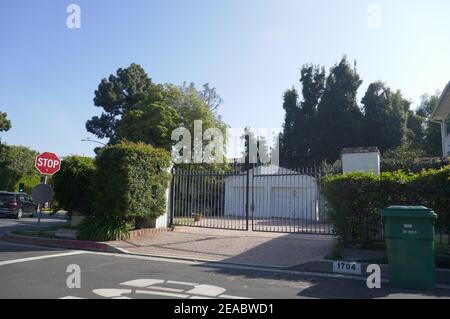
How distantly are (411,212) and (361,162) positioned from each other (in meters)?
6.14

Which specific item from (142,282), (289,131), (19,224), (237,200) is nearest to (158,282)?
(142,282)

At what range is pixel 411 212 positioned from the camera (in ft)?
22.3

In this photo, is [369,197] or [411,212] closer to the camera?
[411,212]

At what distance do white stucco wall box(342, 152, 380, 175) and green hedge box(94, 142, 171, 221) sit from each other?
21.2ft

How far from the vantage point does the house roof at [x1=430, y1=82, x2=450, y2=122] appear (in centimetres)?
1709

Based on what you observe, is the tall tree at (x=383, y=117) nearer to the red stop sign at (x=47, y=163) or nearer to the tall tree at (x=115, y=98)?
the tall tree at (x=115, y=98)

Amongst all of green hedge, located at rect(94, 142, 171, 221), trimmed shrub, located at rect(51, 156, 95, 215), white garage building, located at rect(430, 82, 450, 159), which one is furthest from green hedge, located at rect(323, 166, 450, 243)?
white garage building, located at rect(430, 82, 450, 159)

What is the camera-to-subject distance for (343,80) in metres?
35.2

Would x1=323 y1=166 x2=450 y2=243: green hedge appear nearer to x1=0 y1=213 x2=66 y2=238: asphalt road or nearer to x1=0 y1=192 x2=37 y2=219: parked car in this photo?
x1=0 y1=213 x2=66 y2=238: asphalt road

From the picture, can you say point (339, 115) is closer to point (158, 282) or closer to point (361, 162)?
point (361, 162)

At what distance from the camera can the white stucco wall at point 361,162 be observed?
12620 mm

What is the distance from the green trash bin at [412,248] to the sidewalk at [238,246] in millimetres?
2334
